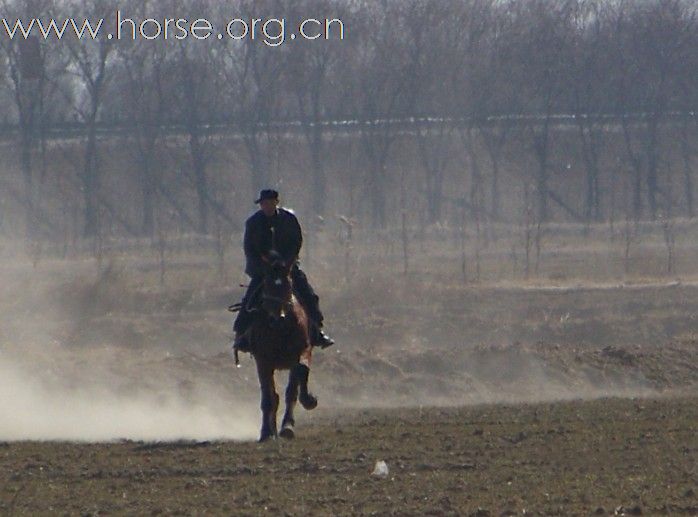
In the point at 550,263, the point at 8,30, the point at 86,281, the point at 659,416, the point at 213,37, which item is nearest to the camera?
the point at 659,416

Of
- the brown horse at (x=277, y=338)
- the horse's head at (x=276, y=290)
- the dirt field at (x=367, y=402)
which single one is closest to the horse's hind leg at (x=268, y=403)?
the brown horse at (x=277, y=338)

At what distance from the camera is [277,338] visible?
571 inches

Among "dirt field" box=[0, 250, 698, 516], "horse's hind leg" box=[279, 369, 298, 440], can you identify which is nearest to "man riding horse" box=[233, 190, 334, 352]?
"horse's hind leg" box=[279, 369, 298, 440]

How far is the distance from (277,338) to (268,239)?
2.93ft

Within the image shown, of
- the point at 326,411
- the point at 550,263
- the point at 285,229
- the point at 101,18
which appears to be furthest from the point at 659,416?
the point at 101,18

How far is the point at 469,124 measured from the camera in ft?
207

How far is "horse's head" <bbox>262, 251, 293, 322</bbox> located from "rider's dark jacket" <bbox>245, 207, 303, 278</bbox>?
8.1 inches

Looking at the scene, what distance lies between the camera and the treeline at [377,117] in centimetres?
6066

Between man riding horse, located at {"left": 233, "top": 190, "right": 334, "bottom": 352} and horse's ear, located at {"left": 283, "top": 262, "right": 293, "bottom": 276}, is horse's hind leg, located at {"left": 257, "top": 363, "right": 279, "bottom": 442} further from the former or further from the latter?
horse's ear, located at {"left": 283, "top": 262, "right": 293, "bottom": 276}

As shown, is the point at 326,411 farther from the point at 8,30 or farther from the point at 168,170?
the point at 168,170

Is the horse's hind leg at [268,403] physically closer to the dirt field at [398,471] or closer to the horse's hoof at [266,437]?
the horse's hoof at [266,437]

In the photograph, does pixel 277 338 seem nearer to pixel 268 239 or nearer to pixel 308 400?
pixel 268 239

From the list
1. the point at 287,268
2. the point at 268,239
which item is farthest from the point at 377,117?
the point at 287,268

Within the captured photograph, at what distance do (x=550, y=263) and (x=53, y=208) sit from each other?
82.8 ft
